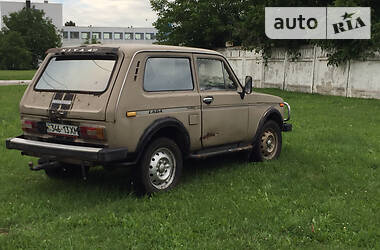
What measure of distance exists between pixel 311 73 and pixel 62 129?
17629mm

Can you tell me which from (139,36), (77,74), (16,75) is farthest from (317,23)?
(139,36)

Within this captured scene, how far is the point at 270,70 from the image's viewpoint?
24578mm

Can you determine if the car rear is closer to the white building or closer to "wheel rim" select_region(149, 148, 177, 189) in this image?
"wheel rim" select_region(149, 148, 177, 189)

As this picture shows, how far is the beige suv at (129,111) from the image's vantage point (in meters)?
5.11

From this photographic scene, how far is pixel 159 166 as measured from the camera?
5664mm

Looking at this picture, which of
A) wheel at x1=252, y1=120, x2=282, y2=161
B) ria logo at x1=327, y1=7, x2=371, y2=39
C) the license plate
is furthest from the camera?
ria logo at x1=327, y1=7, x2=371, y2=39

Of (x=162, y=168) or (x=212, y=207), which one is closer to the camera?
(x=212, y=207)

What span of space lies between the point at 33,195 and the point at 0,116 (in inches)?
300

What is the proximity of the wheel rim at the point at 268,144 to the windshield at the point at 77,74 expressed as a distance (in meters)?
3.22

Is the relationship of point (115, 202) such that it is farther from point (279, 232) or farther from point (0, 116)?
point (0, 116)

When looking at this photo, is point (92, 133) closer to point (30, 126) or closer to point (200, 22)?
point (30, 126)

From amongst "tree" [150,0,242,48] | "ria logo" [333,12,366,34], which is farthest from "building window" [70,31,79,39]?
"ria logo" [333,12,366,34]

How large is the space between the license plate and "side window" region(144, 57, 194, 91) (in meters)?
0.97

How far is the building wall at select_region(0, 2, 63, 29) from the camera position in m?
114
